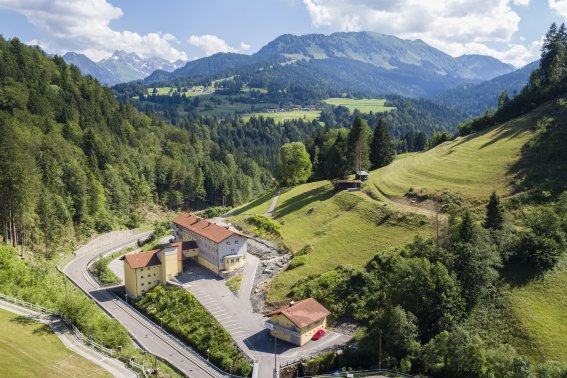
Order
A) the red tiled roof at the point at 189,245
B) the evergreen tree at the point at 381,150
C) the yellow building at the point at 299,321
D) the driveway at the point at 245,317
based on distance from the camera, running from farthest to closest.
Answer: the evergreen tree at the point at 381,150, the red tiled roof at the point at 189,245, the yellow building at the point at 299,321, the driveway at the point at 245,317

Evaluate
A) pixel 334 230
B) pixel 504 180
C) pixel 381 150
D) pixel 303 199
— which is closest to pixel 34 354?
pixel 334 230

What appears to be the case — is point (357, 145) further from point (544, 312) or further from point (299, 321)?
point (544, 312)

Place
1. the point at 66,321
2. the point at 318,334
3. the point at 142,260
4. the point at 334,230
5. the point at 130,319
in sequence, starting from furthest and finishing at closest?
the point at 334,230, the point at 142,260, the point at 130,319, the point at 318,334, the point at 66,321

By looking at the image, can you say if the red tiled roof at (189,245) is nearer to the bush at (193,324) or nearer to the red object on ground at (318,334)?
the bush at (193,324)

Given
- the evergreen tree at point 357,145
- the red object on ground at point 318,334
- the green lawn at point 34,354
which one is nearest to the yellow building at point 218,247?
the red object on ground at point 318,334

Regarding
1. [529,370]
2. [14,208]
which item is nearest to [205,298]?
[14,208]

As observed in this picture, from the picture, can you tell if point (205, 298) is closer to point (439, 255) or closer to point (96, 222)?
point (439, 255)

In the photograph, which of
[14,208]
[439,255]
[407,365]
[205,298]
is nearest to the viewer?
[407,365]
